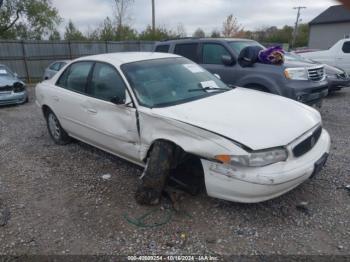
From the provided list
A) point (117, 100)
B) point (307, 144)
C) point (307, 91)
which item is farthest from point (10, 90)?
point (307, 144)

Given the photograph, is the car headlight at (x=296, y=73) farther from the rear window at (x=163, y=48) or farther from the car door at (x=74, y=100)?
the car door at (x=74, y=100)

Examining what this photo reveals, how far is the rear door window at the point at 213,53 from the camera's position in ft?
21.3

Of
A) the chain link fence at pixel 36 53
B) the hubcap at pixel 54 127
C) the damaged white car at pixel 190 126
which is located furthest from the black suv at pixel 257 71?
the chain link fence at pixel 36 53

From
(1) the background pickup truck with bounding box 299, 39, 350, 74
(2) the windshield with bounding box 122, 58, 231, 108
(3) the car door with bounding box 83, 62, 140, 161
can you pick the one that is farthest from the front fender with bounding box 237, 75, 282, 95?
(1) the background pickup truck with bounding box 299, 39, 350, 74

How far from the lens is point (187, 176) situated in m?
3.42

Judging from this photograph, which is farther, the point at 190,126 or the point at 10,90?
the point at 10,90

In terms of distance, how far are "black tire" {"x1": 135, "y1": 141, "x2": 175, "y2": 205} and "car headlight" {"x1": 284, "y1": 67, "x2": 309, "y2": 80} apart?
3573 mm

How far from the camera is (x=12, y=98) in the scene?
9.27 metres

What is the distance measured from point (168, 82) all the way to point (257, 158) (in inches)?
62.3

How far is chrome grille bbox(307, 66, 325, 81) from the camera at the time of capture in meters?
5.95

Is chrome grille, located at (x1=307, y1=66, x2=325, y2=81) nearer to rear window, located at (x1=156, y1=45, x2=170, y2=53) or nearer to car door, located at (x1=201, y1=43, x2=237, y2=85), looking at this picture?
car door, located at (x1=201, y1=43, x2=237, y2=85)

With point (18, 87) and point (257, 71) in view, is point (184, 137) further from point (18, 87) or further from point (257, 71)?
point (18, 87)

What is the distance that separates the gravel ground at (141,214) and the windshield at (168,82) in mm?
1122

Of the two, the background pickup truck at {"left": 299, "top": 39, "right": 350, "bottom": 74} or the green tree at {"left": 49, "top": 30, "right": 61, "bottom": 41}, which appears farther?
the green tree at {"left": 49, "top": 30, "right": 61, "bottom": 41}
